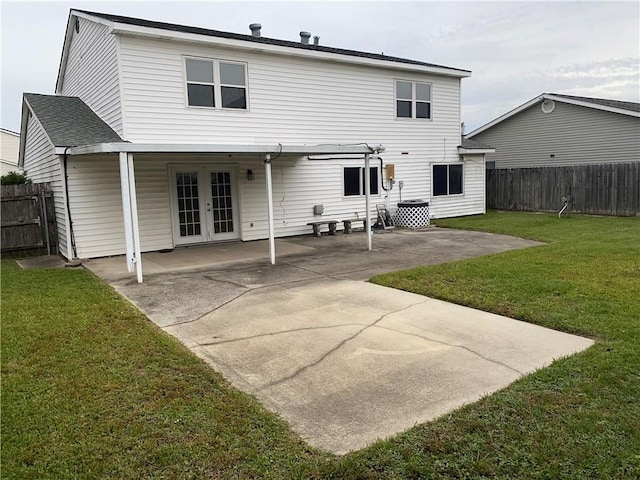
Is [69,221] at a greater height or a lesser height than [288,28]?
lesser

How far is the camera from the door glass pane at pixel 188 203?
1151cm

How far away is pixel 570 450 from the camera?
2.75 metres

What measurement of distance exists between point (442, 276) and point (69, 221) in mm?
7809

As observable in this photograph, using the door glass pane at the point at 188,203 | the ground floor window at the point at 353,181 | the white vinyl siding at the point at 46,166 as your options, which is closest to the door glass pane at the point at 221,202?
the door glass pane at the point at 188,203

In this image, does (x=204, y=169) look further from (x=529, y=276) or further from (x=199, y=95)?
(x=529, y=276)

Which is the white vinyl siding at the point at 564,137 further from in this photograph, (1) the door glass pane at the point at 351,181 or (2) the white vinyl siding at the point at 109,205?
(2) the white vinyl siding at the point at 109,205

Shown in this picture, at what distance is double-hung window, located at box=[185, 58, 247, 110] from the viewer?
1109 centimetres

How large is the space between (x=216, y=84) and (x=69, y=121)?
11.3 feet

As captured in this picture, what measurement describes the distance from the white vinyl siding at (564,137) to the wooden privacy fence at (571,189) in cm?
316

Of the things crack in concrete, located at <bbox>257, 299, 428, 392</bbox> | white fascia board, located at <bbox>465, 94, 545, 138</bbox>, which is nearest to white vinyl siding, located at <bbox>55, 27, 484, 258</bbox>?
white fascia board, located at <bbox>465, 94, 545, 138</bbox>

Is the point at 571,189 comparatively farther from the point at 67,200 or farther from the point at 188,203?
the point at 67,200

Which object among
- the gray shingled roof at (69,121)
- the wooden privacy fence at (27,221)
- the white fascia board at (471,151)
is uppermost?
the gray shingled roof at (69,121)

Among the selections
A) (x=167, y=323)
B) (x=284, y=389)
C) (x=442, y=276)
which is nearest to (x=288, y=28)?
(x=442, y=276)

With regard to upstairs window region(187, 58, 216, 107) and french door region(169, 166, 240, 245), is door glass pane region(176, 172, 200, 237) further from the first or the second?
upstairs window region(187, 58, 216, 107)
